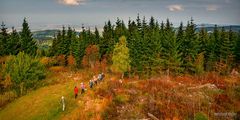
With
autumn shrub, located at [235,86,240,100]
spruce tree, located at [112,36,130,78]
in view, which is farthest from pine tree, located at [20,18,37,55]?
autumn shrub, located at [235,86,240,100]

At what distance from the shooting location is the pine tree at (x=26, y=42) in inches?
2906

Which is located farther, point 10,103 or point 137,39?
point 137,39

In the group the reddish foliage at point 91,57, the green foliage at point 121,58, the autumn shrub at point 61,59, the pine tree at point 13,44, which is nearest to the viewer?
the green foliage at point 121,58

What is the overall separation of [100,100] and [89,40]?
5309 cm

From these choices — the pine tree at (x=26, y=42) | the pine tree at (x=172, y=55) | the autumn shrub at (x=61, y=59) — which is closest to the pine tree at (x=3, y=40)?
the pine tree at (x=26, y=42)

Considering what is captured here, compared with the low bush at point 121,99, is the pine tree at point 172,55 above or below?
above

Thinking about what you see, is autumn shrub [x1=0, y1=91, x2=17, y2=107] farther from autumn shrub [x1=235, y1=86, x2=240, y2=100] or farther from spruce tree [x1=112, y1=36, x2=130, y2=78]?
autumn shrub [x1=235, y1=86, x2=240, y2=100]

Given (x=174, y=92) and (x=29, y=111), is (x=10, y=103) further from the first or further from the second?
(x=174, y=92)

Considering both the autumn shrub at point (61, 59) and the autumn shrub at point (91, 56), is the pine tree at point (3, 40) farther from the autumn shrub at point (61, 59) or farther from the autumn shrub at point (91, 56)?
the autumn shrub at point (91, 56)

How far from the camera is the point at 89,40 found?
8419cm

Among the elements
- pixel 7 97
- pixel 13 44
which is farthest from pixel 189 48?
pixel 13 44

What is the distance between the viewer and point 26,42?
245ft

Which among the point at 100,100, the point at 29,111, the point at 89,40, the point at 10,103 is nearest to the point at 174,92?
the point at 100,100

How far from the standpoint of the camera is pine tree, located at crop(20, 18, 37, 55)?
73.8 m
